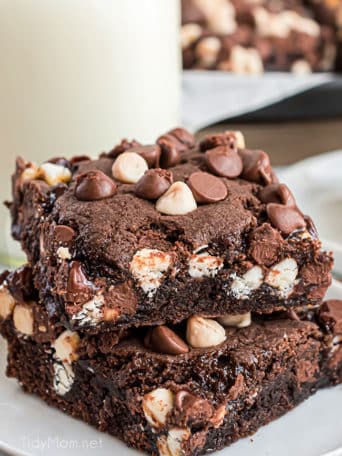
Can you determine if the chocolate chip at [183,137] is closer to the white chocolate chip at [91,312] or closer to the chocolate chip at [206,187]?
the chocolate chip at [206,187]

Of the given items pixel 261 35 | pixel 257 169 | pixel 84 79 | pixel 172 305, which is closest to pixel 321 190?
pixel 84 79

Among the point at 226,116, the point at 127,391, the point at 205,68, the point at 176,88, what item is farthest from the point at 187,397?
the point at 205,68

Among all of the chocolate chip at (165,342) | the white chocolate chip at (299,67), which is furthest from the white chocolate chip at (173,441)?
the white chocolate chip at (299,67)

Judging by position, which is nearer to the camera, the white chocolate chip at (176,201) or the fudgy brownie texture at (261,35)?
the white chocolate chip at (176,201)

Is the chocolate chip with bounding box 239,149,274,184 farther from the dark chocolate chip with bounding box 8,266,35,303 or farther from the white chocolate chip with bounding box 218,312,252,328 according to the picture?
the dark chocolate chip with bounding box 8,266,35,303

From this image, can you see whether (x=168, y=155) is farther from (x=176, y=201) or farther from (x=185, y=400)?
(x=185, y=400)
